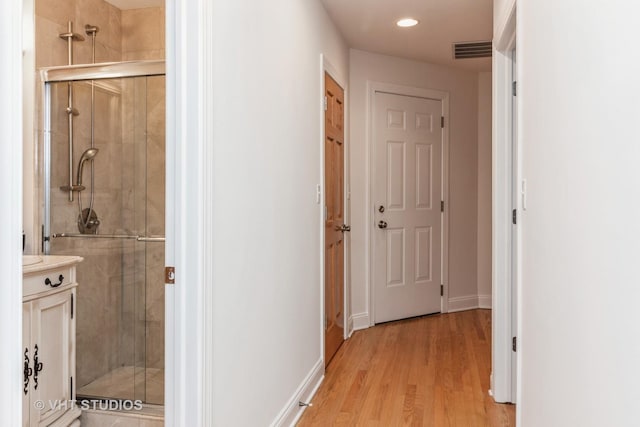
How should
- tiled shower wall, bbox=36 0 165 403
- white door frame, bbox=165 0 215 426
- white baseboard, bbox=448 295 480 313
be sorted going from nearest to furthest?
white door frame, bbox=165 0 215 426 < tiled shower wall, bbox=36 0 165 403 < white baseboard, bbox=448 295 480 313

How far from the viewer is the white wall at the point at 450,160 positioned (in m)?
4.58

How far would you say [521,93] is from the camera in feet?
6.90

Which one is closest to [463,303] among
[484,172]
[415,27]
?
[484,172]

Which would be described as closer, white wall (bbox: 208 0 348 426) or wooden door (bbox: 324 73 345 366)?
white wall (bbox: 208 0 348 426)

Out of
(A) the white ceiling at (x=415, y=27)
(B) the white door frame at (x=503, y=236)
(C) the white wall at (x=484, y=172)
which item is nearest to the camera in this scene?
(B) the white door frame at (x=503, y=236)

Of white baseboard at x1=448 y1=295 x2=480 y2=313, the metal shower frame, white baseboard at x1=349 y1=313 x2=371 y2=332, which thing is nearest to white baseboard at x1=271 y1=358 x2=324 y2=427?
white baseboard at x1=349 y1=313 x2=371 y2=332

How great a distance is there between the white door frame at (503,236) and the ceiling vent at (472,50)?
1.52m

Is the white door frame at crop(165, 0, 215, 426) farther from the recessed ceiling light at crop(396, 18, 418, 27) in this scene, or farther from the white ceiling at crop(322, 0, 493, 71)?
the recessed ceiling light at crop(396, 18, 418, 27)

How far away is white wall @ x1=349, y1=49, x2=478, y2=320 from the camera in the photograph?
458 centimetres

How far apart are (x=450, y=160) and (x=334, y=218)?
1957 mm

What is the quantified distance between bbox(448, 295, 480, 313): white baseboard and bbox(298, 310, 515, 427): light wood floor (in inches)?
23.2

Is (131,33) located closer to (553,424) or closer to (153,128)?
(153,128)

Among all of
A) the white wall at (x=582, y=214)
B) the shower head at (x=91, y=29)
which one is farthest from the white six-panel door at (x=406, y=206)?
the white wall at (x=582, y=214)

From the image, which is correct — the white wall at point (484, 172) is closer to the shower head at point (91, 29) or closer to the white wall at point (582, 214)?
the white wall at point (582, 214)
